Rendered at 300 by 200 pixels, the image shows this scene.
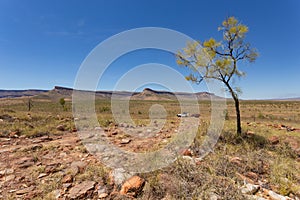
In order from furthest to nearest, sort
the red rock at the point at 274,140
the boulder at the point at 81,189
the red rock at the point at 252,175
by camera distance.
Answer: the red rock at the point at 274,140
the red rock at the point at 252,175
the boulder at the point at 81,189

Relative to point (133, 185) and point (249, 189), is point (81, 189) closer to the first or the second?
point (133, 185)

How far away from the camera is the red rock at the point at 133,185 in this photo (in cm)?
309

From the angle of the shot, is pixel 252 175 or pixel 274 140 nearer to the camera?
pixel 252 175

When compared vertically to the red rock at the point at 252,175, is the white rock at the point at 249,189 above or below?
above

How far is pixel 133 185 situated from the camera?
10.4 ft

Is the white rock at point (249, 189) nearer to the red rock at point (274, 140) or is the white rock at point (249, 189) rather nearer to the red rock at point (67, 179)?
the red rock at point (67, 179)

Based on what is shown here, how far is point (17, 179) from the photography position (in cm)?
360

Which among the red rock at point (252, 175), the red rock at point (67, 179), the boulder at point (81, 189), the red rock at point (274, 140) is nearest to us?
the boulder at point (81, 189)

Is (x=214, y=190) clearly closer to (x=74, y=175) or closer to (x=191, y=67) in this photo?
(x=74, y=175)

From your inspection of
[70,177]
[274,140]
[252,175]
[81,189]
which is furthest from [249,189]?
[274,140]

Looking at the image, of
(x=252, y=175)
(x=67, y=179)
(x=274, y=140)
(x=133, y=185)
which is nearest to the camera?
(x=133, y=185)

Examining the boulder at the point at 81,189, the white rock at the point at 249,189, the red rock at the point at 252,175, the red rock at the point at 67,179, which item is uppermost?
the red rock at the point at 67,179

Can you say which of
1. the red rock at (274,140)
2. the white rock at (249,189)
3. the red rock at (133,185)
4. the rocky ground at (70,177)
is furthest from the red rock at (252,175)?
the red rock at (274,140)

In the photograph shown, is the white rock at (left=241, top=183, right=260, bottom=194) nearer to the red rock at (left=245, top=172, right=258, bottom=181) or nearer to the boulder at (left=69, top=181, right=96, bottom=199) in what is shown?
the red rock at (left=245, top=172, right=258, bottom=181)
